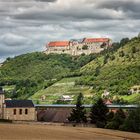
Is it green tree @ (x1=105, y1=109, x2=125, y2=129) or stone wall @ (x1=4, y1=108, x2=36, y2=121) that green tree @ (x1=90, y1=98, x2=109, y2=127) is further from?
stone wall @ (x1=4, y1=108, x2=36, y2=121)

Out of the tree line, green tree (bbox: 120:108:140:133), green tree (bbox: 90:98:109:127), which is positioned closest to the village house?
the tree line

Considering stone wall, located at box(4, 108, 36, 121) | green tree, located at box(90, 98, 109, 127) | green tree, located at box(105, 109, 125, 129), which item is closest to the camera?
green tree, located at box(105, 109, 125, 129)

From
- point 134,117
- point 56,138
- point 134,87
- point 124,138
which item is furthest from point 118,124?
point 134,87

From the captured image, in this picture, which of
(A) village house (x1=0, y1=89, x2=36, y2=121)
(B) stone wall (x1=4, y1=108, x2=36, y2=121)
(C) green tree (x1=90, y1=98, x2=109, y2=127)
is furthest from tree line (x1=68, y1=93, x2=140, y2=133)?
(A) village house (x1=0, y1=89, x2=36, y2=121)

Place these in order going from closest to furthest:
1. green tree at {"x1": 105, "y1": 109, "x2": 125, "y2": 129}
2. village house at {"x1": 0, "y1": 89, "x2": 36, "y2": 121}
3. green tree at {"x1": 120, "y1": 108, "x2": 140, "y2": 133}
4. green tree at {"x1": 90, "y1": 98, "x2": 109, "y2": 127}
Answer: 1. green tree at {"x1": 120, "y1": 108, "x2": 140, "y2": 133}
2. green tree at {"x1": 105, "y1": 109, "x2": 125, "y2": 129}
3. green tree at {"x1": 90, "y1": 98, "x2": 109, "y2": 127}
4. village house at {"x1": 0, "y1": 89, "x2": 36, "y2": 121}

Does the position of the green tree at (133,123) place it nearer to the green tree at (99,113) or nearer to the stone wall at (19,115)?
the green tree at (99,113)

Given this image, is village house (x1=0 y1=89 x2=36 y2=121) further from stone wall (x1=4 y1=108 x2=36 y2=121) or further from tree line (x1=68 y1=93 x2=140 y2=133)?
tree line (x1=68 y1=93 x2=140 y2=133)

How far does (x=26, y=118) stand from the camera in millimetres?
129875

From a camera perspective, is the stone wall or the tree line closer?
the tree line

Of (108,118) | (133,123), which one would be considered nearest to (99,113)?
(108,118)

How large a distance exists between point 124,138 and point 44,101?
13034cm

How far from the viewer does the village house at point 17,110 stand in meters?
129

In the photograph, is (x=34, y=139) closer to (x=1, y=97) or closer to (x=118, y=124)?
(x=118, y=124)

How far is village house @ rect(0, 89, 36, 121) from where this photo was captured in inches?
5064
